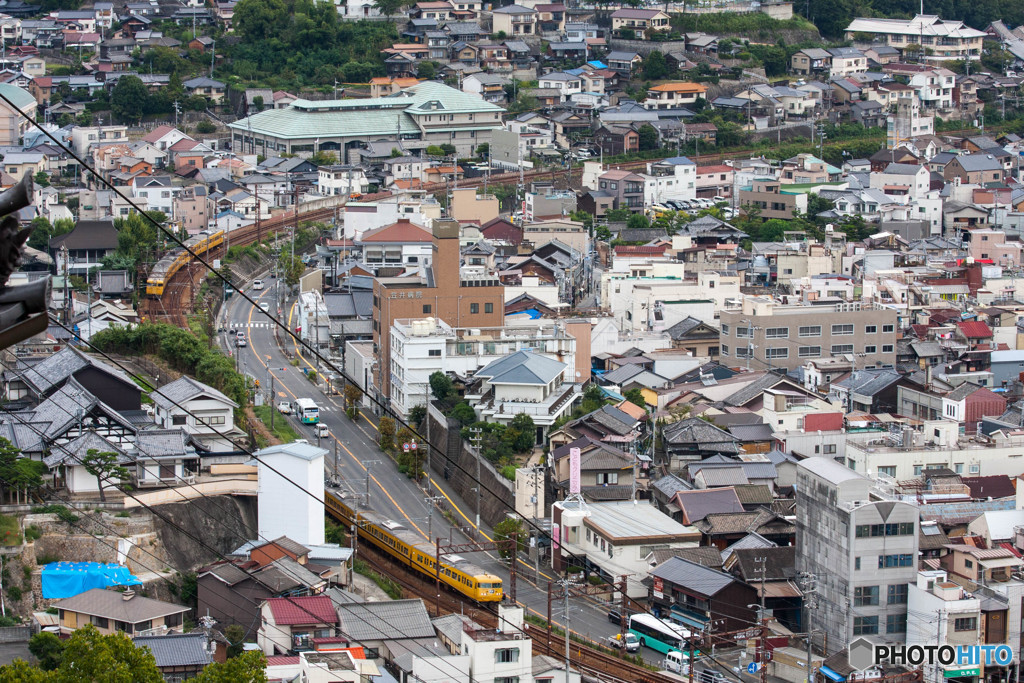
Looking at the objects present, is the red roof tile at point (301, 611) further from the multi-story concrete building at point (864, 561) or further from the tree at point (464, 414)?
the tree at point (464, 414)

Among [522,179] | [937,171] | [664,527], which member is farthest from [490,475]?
[937,171]

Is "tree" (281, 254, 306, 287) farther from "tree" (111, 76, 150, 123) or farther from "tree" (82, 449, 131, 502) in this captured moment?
"tree" (111, 76, 150, 123)

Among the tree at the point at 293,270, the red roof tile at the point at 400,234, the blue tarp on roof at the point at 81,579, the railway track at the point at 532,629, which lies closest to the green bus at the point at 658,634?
the railway track at the point at 532,629

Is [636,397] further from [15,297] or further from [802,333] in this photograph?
[15,297]

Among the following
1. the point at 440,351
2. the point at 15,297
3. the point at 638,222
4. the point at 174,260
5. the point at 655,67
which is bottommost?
the point at 174,260

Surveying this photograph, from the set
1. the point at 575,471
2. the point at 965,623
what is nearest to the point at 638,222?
the point at 575,471

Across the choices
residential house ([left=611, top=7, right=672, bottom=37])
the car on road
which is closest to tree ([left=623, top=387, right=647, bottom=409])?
the car on road
